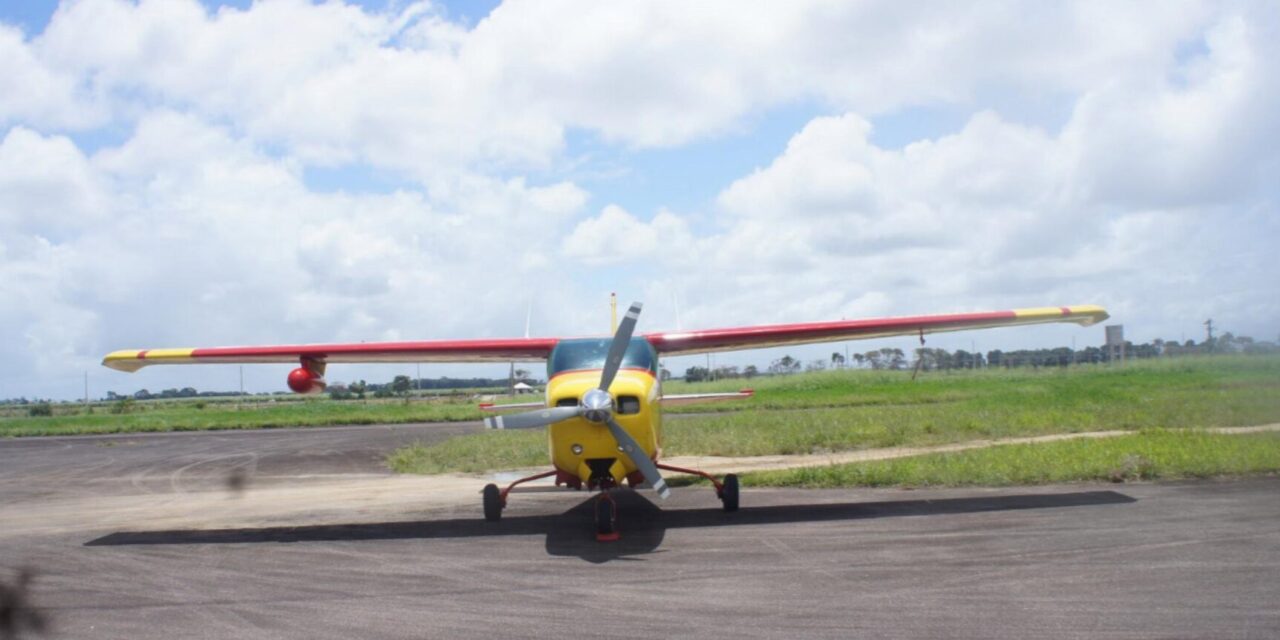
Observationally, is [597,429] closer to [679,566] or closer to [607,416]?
[607,416]

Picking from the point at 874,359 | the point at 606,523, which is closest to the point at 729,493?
the point at 606,523

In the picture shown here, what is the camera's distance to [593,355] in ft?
39.5

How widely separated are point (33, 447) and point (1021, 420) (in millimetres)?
34034

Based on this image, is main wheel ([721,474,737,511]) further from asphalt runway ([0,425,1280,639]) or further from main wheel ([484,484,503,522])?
main wheel ([484,484,503,522])

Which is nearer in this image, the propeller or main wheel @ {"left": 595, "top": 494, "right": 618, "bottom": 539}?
the propeller

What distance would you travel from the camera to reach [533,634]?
22.8 ft

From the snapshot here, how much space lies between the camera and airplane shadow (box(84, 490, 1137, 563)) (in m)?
11.6

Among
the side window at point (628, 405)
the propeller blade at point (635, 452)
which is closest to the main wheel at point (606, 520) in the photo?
the propeller blade at point (635, 452)

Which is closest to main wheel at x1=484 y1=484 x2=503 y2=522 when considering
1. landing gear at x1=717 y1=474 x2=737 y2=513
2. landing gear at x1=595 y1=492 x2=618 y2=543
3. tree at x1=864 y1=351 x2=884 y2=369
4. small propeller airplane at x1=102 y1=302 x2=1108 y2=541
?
small propeller airplane at x1=102 y1=302 x2=1108 y2=541

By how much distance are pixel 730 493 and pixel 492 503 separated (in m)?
3.19

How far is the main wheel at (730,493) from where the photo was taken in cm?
1270

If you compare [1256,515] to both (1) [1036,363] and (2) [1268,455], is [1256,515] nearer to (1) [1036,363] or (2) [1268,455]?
(2) [1268,455]

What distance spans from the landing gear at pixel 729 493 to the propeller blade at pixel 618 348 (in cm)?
251

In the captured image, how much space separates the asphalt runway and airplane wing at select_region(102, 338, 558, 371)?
236cm
